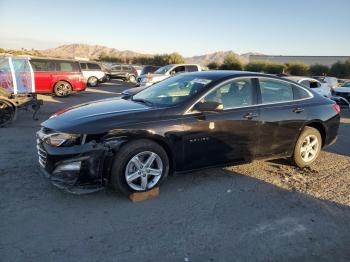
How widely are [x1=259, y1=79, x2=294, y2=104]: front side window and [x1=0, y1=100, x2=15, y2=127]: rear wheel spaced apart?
6.54 m

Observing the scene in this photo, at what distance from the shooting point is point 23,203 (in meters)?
4.45

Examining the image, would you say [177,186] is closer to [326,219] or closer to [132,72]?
[326,219]

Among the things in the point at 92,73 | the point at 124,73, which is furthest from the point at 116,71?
the point at 92,73

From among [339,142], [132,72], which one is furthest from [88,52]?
[339,142]

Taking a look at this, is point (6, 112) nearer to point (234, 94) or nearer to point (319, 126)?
point (234, 94)

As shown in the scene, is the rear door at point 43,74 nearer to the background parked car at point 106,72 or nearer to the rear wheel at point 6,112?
the rear wheel at point 6,112

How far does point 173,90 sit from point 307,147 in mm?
2567

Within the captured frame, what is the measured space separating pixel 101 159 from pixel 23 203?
3.62 ft

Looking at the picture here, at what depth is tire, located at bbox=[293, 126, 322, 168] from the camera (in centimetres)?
614

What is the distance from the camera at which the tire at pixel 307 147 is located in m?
6.14

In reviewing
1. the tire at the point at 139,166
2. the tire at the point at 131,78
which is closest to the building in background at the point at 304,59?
the tire at the point at 131,78

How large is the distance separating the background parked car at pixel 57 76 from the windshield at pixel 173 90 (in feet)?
40.0

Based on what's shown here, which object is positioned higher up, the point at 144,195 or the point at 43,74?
the point at 43,74

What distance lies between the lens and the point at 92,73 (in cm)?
2595
